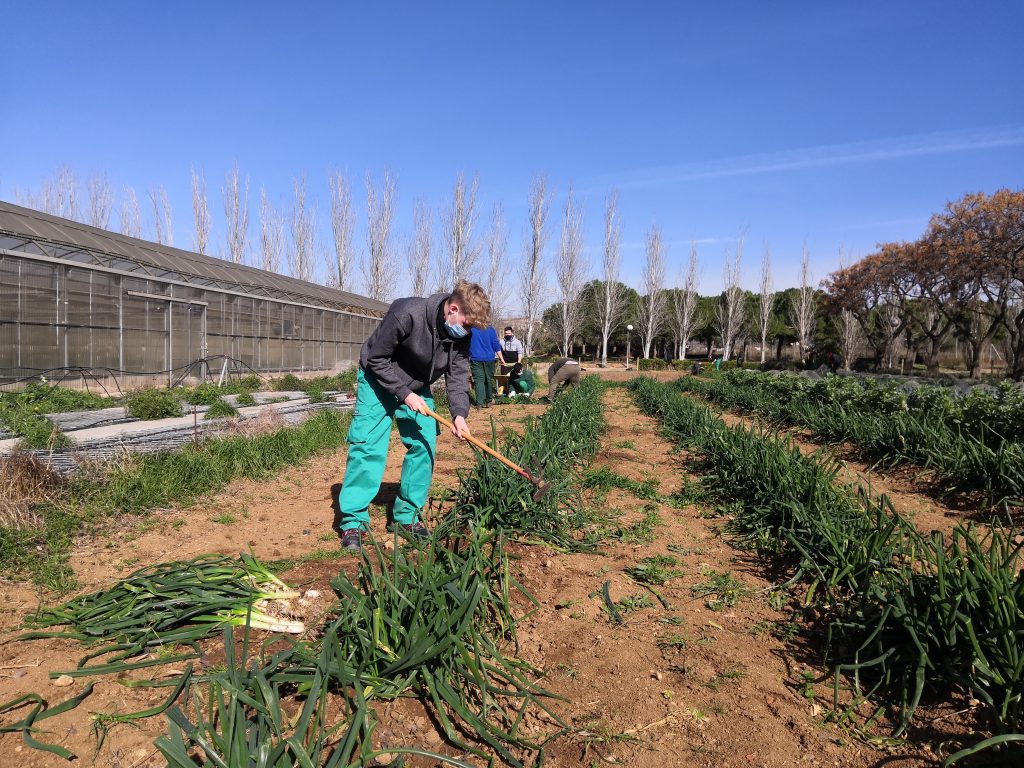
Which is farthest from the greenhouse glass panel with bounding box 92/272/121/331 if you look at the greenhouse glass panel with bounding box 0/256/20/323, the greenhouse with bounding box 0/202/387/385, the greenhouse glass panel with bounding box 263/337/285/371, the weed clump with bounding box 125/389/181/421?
the greenhouse glass panel with bounding box 263/337/285/371

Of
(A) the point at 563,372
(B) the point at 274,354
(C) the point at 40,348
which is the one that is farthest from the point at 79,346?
(A) the point at 563,372

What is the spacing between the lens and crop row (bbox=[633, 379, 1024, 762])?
1.82m

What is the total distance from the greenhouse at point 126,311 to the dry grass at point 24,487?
20.6ft

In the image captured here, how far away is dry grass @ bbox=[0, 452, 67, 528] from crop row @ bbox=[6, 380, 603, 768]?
Answer: 1154mm

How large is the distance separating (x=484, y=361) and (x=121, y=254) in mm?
9257

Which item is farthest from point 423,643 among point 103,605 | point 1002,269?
point 1002,269

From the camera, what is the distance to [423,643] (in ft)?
6.04

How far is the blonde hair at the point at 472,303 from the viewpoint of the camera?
3305mm

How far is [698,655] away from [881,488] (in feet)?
11.6

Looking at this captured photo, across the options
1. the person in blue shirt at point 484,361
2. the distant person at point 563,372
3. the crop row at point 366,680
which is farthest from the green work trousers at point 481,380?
the crop row at point 366,680

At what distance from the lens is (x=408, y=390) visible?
11.2 feet

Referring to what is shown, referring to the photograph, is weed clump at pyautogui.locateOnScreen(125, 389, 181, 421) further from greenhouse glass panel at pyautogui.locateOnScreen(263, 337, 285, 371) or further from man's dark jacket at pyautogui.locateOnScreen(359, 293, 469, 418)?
greenhouse glass panel at pyautogui.locateOnScreen(263, 337, 285, 371)

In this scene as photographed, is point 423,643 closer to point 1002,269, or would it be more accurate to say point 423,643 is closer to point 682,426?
point 682,426

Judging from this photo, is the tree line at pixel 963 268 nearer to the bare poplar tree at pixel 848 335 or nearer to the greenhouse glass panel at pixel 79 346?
the bare poplar tree at pixel 848 335
